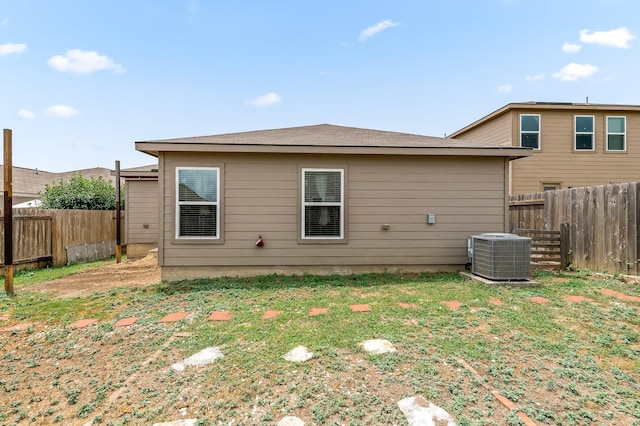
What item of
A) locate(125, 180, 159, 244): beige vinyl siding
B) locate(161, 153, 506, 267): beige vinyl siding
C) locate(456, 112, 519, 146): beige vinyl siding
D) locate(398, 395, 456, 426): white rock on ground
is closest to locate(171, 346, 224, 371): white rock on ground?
locate(398, 395, 456, 426): white rock on ground

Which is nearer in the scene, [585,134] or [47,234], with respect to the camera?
[47,234]

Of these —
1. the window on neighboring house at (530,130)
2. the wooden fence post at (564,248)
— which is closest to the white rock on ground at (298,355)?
the wooden fence post at (564,248)

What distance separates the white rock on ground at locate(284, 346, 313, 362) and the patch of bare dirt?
4205 millimetres

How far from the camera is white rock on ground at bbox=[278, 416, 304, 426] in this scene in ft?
6.37

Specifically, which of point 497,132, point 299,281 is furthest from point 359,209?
point 497,132

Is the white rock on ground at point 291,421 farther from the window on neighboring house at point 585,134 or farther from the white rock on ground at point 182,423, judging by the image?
the window on neighboring house at point 585,134

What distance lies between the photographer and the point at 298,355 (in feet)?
9.04

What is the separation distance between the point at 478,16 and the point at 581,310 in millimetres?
8810

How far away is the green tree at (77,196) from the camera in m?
11.3

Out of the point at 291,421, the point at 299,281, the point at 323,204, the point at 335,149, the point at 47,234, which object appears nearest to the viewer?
the point at 291,421

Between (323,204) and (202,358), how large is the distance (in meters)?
3.62

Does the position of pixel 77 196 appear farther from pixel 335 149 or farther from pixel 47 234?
pixel 335 149

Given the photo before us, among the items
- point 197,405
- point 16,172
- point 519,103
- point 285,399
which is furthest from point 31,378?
point 16,172

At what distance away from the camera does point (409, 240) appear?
600 centimetres
